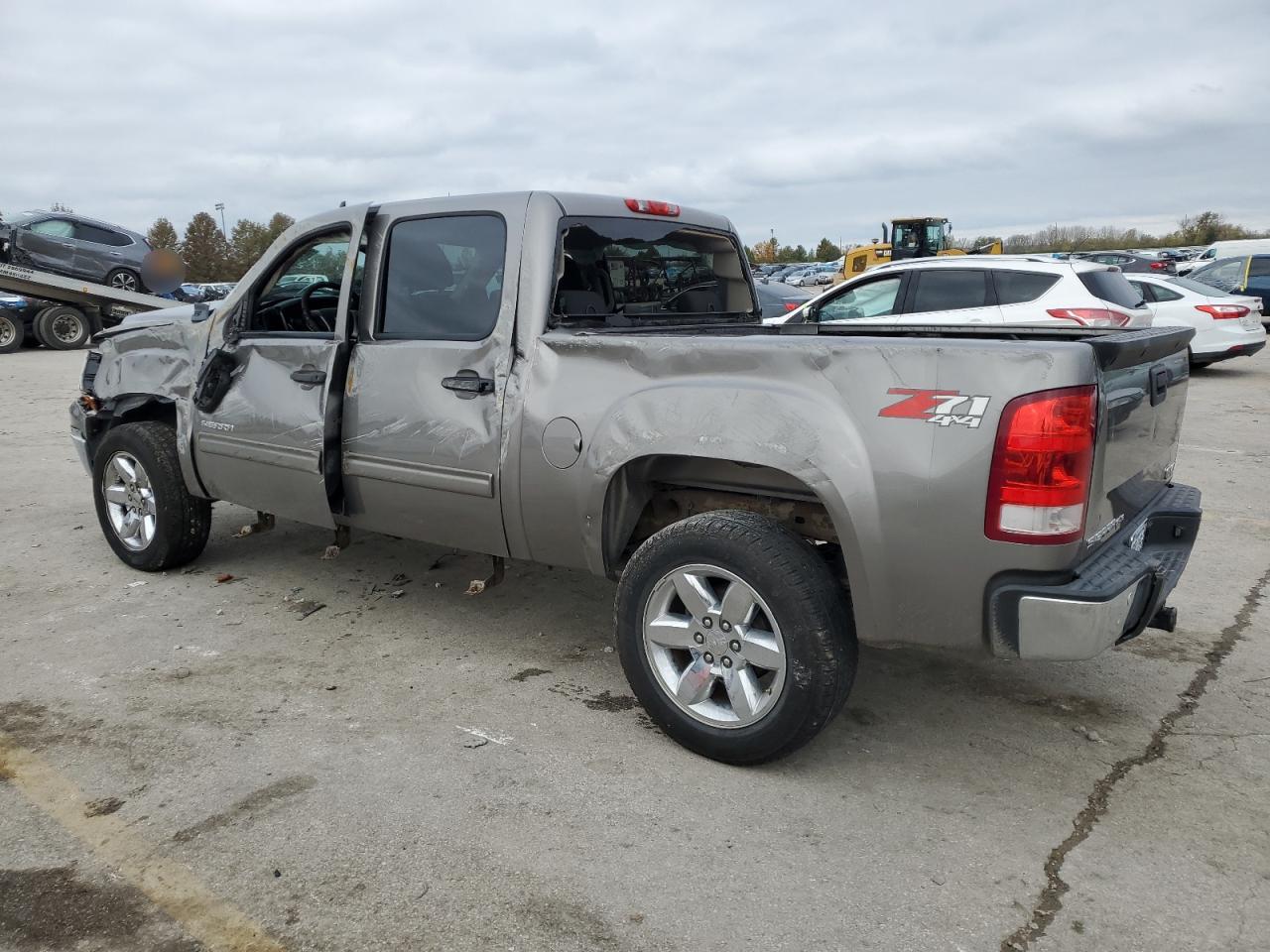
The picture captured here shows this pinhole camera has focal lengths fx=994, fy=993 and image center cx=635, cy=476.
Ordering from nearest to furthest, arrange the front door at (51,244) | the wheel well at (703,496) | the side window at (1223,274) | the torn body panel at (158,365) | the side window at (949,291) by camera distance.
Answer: the wheel well at (703,496) → the torn body panel at (158,365) → the side window at (949,291) → the side window at (1223,274) → the front door at (51,244)

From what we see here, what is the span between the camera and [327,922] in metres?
2.51

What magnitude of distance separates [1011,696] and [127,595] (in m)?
4.19

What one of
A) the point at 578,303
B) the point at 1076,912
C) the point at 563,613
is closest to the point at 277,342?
the point at 578,303

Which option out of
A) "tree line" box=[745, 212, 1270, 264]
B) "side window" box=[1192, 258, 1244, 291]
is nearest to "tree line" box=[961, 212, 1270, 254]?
"tree line" box=[745, 212, 1270, 264]

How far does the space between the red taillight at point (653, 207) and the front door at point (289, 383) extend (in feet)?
3.84

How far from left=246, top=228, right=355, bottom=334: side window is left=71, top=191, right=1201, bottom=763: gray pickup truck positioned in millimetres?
16

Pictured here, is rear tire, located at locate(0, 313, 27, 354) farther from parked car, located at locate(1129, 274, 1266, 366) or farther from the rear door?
parked car, located at locate(1129, 274, 1266, 366)

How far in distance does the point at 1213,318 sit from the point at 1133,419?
11.9 m

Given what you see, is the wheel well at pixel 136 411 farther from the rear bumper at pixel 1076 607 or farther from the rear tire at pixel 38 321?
the rear tire at pixel 38 321

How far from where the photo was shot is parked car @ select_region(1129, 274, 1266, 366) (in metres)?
13.1

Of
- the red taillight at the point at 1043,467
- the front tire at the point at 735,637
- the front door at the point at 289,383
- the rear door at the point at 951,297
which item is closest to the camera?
the red taillight at the point at 1043,467

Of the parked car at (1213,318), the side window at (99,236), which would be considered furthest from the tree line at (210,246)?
the parked car at (1213,318)

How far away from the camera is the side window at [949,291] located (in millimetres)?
9586

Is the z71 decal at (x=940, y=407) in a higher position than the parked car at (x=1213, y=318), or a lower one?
higher
